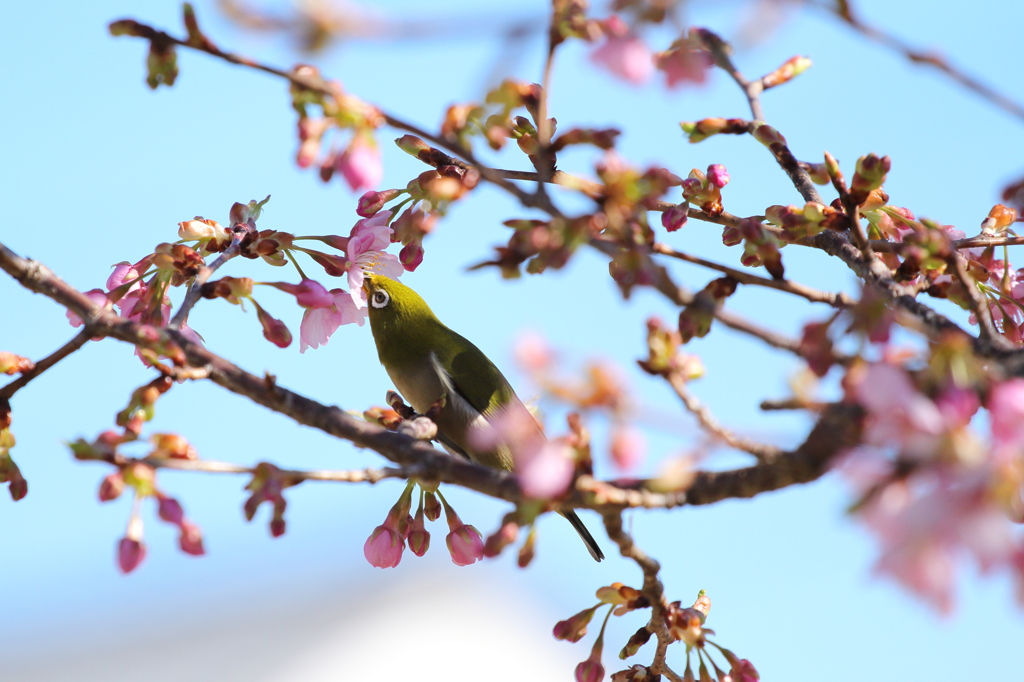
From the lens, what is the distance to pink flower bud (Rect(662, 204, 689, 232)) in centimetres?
197

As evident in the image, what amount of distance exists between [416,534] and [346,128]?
965 mm

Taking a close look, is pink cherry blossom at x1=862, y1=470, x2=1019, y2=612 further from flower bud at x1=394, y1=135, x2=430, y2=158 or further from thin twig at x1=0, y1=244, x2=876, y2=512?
flower bud at x1=394, y1=135, x2=430, y2=158

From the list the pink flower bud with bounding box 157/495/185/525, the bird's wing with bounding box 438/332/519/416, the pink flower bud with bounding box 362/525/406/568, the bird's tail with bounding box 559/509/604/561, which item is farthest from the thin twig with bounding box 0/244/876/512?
the bird's wing with bounding box 438/332/519/416

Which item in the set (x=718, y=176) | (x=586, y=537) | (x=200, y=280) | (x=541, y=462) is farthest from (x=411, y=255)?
(x=586, y=537)

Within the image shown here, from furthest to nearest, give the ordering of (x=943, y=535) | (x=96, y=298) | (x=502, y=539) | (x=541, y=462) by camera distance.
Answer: (x=96, y=298) < (x=502, y=539) < (x=541, y=462) < (x=943, y=535)

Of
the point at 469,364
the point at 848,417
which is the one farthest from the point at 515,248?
the point at 469,364

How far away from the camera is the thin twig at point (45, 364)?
1621 mm

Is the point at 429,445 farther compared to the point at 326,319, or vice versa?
the point at 326,319

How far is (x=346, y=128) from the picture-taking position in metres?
1.30

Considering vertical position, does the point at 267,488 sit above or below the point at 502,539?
above

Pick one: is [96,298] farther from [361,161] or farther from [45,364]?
[361,161]

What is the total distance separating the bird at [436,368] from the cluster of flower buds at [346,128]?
1.55m

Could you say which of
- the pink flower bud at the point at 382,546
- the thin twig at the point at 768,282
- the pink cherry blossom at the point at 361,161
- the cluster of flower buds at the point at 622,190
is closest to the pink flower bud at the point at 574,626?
the pink flower bud at the point at 382,546

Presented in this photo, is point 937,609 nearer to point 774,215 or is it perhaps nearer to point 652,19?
point 652,19
